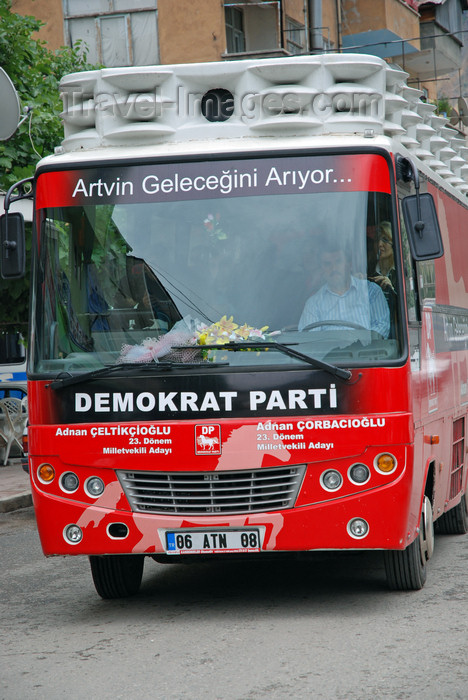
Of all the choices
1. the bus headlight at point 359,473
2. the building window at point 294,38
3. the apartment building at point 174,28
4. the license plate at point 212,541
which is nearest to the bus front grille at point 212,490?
the license plate at point 212,541

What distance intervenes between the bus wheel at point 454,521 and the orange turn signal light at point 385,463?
11.8ft

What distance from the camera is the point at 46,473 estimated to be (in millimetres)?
7098

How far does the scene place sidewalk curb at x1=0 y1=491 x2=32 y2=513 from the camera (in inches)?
549

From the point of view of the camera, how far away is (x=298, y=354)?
6727mm

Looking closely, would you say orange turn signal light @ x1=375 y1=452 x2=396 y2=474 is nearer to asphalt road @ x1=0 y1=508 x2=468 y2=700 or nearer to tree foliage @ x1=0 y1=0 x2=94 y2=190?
asphalt road @ x1=0 y1=508 x2=468 y2=700

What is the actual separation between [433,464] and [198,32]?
19433 mm

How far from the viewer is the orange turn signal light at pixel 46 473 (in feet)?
23.2

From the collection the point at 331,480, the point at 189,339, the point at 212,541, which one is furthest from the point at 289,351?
the point at 212,541

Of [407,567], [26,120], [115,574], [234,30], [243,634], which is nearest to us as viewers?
[243,634]

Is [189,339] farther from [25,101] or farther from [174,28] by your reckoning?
[174,28]

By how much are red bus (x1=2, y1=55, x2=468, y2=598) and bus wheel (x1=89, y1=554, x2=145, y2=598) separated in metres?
0.33

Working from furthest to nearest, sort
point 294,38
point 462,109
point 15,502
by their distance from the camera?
1. point 462,109
2. point 294,38
3. point 15,502

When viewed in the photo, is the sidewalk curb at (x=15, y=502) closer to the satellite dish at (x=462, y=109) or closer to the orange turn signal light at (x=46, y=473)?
the orange turn signal light at (x=46, y=473)

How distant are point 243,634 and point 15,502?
8199 mm
